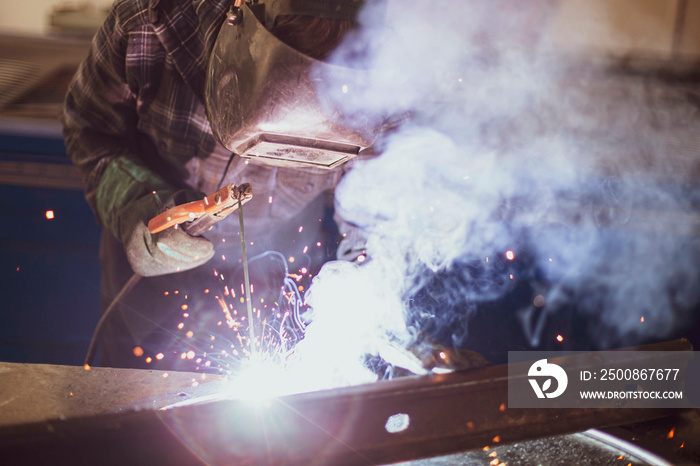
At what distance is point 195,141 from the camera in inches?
67.4

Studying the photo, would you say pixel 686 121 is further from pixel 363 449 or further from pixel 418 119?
pixel 363 449

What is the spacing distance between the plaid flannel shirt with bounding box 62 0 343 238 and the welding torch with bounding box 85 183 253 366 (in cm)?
35

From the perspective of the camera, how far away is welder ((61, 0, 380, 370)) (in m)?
0.87

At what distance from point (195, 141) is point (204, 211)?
0.57m

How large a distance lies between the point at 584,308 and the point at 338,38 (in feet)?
7.54

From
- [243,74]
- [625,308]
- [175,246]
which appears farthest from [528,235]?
[243,74]

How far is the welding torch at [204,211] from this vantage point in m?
1.14

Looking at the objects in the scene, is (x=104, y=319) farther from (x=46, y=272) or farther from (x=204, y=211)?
(x=46, y=272)

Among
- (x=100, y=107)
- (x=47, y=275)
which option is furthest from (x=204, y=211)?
(x=47, y=275)

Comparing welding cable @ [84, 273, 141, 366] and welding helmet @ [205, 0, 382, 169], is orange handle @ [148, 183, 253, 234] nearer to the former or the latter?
welding helmet @ [205, 0, 382, 169]

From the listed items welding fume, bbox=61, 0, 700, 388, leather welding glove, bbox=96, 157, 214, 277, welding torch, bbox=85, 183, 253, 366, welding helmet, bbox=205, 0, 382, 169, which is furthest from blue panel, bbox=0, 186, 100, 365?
welding helmet, bbox=205, 0, 382, 169

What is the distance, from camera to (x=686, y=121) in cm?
248

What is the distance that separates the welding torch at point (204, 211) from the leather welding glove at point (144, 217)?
1.6 inches

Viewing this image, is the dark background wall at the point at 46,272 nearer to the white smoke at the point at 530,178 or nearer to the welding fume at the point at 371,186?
the welding fume at the point at 371,186
